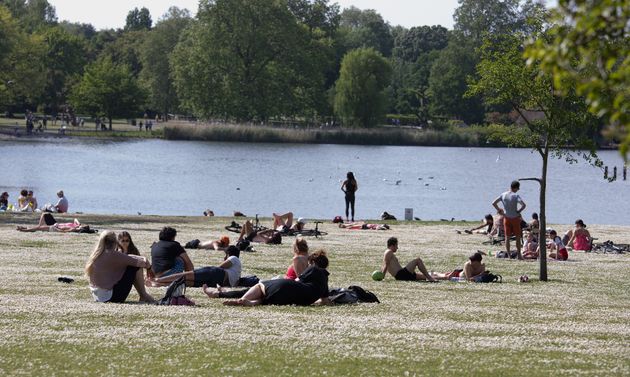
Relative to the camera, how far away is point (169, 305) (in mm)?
18938

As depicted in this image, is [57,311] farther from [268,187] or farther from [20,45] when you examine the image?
[20,45]

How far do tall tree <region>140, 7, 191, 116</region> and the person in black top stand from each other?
136 metres

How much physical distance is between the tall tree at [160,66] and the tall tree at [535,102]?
Answer: 129277 mm

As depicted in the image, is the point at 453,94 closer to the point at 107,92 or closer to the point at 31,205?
the point at 107,92

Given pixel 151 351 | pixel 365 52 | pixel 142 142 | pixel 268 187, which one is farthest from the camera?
pixel 365 52

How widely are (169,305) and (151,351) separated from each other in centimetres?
407

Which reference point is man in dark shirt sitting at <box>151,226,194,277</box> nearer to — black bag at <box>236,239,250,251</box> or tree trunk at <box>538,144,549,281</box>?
black bag at <box>236,239,250,251</box>


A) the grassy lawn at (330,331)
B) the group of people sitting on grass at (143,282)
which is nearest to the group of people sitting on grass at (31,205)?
the grassy lawn at (330,331)

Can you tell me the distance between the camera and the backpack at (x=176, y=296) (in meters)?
19.1

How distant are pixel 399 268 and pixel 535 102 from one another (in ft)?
16.5

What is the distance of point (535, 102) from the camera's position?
26.1 m

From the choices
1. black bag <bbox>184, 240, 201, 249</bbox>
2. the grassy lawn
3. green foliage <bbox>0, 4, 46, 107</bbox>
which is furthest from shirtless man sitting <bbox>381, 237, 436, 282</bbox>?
green foliage <bbox>0, 4, 46, 107</bbox>

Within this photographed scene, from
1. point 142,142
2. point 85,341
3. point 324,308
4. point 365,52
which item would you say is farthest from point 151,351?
point 365,52

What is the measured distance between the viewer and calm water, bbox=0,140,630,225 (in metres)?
66.8
